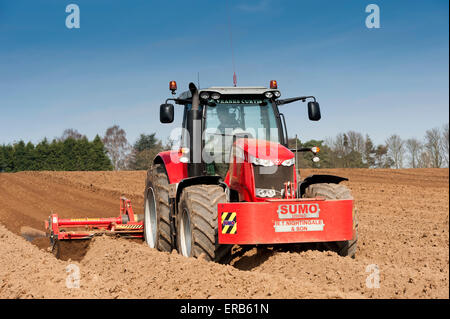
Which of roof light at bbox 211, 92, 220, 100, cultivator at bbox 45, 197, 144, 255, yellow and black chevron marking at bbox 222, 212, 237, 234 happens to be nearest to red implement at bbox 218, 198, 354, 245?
yellow and black chevron marking at bbox 222, 212, 237, 234

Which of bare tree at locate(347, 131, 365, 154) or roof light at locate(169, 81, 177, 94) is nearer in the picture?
roof light at locate(169, 81, 177, 94)

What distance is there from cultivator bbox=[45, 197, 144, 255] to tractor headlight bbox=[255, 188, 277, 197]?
3537 mm

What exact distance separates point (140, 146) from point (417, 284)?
157 feet

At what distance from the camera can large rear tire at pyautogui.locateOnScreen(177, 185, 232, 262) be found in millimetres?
6473

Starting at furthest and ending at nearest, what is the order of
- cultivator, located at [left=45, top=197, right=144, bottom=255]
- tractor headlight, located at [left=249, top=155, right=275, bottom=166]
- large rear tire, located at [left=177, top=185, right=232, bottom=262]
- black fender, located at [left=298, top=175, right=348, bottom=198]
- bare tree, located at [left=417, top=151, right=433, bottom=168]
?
bare tree, located at [left=417, top=151, right=433, bottom=168], cultivator, located at [left=45, top=197, right=144, bottom=255], black fender, located at [left=298, top=175, right=348, bottom=198], tractor headlight, located at [left=249, top=155, right=275, bottom=166], large rear tire, located at [left=177, top=185, right=232, bottom=262]

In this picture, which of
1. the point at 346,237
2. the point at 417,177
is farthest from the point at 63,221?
the point at 417,177

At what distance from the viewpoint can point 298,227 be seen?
248 inches

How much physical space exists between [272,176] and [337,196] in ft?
2.92

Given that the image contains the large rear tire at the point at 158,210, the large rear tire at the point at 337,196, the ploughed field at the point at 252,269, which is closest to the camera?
the ploughed field at the point at 252,269

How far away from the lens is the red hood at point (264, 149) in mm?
7008

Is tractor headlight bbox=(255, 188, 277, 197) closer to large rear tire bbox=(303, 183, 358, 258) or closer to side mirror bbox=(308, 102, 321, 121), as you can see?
large rear tire bbox=(303, 183, 358, 258)

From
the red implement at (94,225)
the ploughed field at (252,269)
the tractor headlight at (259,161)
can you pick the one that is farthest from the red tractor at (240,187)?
the red implement at (94,225)

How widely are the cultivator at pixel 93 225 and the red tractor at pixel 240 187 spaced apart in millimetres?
1122

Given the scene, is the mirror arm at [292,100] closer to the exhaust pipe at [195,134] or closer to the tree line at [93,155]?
the exhaust pipe at [195,134]
